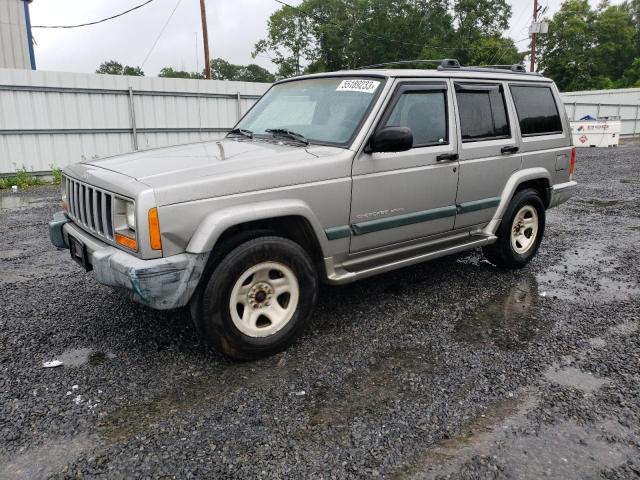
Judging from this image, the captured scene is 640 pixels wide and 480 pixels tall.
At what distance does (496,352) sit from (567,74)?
65149 mm

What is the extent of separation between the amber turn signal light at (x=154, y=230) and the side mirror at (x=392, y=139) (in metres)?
1.64

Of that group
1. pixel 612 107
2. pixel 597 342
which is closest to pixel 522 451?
pixel 597 342

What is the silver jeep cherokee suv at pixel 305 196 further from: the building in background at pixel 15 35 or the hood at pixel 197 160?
the building in background at pixel 15 35

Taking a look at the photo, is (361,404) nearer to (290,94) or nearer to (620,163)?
(290,94)

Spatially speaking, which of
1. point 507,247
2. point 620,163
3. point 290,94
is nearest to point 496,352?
point 507,247

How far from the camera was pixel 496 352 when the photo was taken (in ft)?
11.7

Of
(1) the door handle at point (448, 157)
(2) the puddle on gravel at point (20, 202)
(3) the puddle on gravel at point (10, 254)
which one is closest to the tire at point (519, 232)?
(1) the door handle at point (448, 157)

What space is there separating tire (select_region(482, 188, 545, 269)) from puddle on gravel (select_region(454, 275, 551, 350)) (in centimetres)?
55

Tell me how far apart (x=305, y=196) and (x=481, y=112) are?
7.18ft

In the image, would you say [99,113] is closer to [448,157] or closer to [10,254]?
[10,254]

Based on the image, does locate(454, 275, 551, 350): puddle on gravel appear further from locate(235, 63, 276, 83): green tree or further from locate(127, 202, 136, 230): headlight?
locate(235, 63, 276, 83): green tree

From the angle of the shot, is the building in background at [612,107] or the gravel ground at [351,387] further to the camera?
the building in background at [612,107]

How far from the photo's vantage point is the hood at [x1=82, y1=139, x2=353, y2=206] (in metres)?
3.06

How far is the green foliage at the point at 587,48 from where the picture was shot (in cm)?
5888
